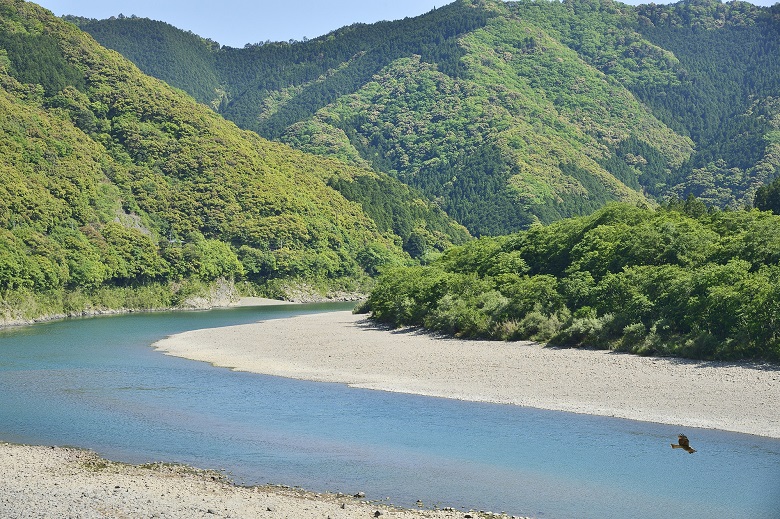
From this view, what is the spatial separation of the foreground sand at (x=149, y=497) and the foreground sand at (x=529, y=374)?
13555 mm

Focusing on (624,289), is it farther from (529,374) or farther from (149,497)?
(149,497)

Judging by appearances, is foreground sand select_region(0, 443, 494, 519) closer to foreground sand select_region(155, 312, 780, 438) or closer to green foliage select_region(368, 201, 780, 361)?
foreground sand select_region(155, 312, 780, 438)

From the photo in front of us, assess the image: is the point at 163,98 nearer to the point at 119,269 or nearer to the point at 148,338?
the point at 119,269

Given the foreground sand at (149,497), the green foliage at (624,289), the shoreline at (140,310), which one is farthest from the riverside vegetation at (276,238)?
the foreground sand at (149,497)

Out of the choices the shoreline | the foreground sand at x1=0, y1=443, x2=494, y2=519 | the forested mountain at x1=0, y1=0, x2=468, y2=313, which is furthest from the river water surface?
the forested mountain at x1=0, y1=0, x2=468, y2=313

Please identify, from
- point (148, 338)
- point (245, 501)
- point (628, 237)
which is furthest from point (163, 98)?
point (245, 501)

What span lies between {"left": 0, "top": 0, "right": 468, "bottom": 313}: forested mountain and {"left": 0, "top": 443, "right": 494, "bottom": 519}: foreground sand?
66951mm

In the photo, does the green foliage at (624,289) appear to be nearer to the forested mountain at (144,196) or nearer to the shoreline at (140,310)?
the shoreline at (140,310)

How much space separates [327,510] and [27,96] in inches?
5948

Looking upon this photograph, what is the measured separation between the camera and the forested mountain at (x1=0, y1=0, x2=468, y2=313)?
360ft

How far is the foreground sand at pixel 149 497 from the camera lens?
68.2 ft

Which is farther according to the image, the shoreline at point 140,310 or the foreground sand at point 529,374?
the shoreline at point 140,310

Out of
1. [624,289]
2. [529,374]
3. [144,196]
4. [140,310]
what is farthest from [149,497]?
Result: [144,196]

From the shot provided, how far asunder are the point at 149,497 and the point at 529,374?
70.9 feet
